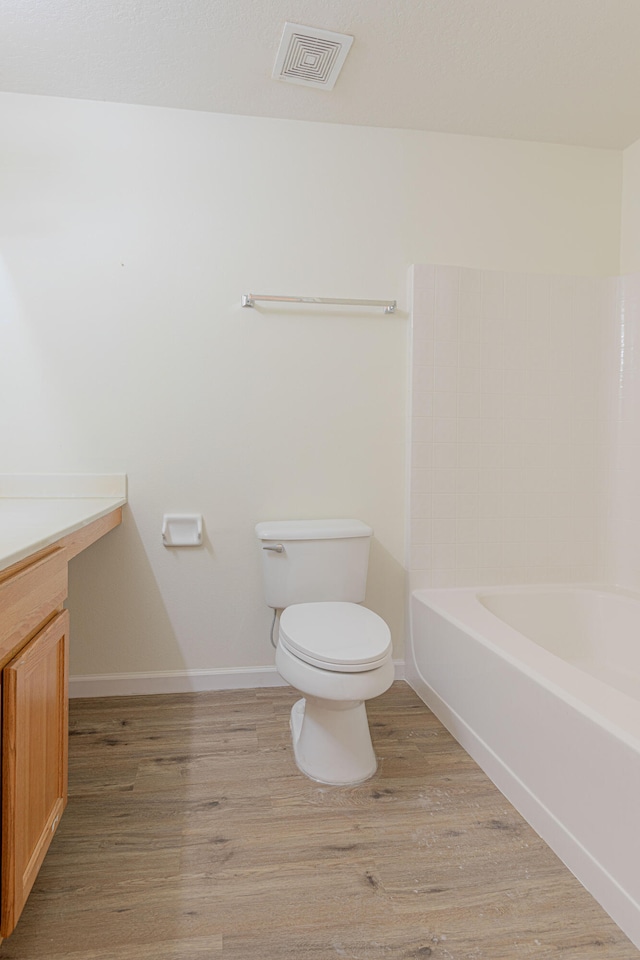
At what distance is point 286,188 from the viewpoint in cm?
230

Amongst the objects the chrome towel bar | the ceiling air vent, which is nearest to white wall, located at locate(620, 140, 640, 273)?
the chrome towel bar

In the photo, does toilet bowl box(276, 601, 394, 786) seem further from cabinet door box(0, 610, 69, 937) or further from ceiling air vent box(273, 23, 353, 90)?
ceiling air vent box(273, 23, 353, 90)

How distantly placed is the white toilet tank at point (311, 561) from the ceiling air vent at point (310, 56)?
1599 millimetres

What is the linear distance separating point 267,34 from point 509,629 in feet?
6.75

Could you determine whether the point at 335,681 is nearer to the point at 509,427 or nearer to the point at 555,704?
the point at 555,704

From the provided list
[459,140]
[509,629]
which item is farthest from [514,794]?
[459,140]

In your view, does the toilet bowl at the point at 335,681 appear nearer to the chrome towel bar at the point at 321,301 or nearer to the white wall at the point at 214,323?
the white wall at the point at 214,323

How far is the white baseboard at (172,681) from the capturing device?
2.27m

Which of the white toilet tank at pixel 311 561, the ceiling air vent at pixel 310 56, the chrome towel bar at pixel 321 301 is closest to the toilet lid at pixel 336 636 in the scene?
the white toilet tank at pixel 311 561

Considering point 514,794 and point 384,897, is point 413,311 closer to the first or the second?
point 514,794

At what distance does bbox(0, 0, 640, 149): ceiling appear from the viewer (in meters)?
1.72

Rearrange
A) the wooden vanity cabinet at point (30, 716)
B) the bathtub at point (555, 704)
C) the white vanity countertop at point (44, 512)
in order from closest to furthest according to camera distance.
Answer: the wooden vanity cabinet at point (30, 716), the white vanity countertop at point (44, 512), the bathtub at point (555, 704)

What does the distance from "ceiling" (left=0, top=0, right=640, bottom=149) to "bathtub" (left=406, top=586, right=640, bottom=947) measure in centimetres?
189

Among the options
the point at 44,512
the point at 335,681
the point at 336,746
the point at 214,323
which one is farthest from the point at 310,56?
the point at 336,746
